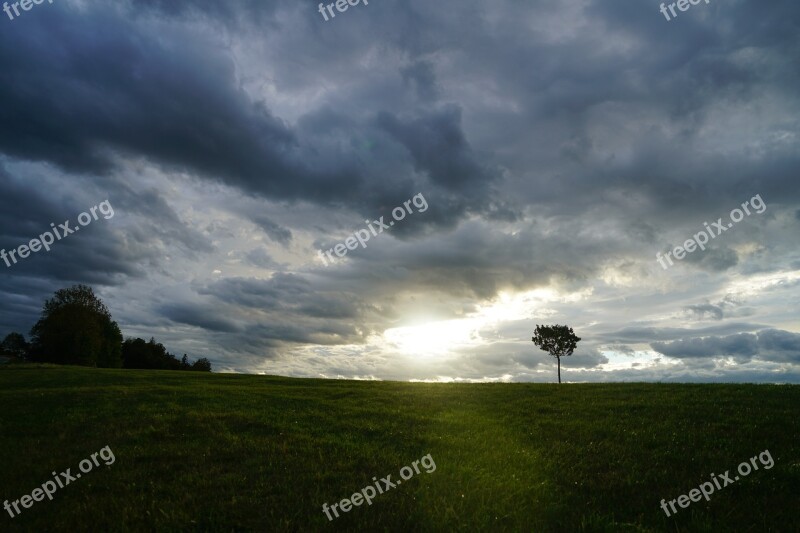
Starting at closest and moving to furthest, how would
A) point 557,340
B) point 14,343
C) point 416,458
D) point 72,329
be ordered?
point 416,458 < point 557,340 < point 72,329 < point 14,343

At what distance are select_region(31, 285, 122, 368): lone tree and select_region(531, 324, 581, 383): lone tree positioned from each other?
3404 inches

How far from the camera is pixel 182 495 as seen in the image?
10.6 m

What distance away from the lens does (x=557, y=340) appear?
7281cm

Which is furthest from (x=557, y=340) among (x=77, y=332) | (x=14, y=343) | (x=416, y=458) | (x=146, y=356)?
(x=14, y=343)

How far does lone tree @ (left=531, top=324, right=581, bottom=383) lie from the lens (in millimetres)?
72312

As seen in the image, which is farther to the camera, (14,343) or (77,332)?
(14,343)

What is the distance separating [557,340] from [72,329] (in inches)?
3545

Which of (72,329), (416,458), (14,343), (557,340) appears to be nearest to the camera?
(416,458)

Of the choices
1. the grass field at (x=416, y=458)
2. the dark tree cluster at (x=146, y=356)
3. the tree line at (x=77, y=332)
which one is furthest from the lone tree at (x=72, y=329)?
the grass field at (x=416, y=458)

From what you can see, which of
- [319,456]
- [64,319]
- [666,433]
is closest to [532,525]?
[319,456]

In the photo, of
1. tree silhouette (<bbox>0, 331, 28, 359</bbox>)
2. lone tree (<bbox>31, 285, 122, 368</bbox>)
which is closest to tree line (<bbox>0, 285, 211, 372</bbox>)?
lone tree (<bbox>31, 285, 122, 368</bbox>)

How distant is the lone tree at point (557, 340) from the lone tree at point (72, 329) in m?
86.5

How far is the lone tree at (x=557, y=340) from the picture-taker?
72.3 meters

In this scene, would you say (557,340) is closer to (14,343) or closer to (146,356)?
(146,356)
